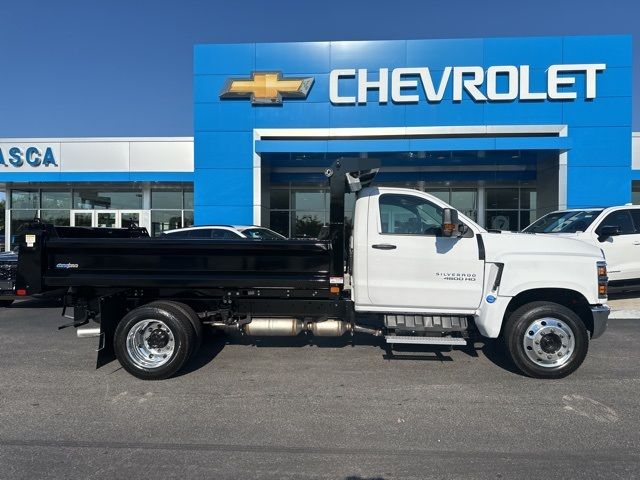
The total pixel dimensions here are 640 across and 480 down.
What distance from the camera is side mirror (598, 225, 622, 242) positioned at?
27.9 ft

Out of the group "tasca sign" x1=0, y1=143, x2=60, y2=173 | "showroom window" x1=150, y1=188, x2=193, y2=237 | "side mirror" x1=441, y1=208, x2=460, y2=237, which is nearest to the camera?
"side mirror" x1=441, y1=208, x2=460, y2=237

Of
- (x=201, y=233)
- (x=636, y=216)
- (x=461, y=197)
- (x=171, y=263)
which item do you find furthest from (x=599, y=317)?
(x=461, y=197)

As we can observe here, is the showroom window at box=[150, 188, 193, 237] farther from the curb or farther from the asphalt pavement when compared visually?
the curb

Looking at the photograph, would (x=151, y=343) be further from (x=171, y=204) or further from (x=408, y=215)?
(x=171, y=204)

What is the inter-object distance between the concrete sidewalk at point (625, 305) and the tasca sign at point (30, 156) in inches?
770

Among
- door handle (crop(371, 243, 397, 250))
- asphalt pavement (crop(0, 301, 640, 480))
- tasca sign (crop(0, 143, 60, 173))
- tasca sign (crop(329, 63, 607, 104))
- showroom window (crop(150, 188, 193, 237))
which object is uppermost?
tasca sign (crop(329, 63, 607, 104))

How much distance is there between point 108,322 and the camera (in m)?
5.18

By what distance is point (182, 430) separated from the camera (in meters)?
3.79

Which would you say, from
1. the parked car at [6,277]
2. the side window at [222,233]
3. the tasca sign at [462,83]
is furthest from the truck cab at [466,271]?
the tasca sign at [462,83]

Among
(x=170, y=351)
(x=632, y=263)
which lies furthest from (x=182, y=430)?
(x=632, y=263)

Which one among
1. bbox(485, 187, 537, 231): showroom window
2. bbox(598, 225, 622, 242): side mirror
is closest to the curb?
bbox(598, 225, 622, 242): side mirror

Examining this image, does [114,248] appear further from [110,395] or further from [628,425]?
[628,425]

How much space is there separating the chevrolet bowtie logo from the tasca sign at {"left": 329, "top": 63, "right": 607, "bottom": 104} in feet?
3.65

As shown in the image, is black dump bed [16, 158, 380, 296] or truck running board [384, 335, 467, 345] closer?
truck running board [384, 335, 467, 345]
